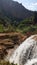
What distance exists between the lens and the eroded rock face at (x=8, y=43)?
66.0ft

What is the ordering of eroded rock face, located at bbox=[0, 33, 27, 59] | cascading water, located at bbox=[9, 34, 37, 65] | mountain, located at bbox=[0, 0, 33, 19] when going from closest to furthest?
cascading water, located at bbox=[9, 34, 37, 65] < eroded rock face, located at bbox=[0, 33, 27, 59] < mountain, located at bbox=[0, 0, 33, 19]

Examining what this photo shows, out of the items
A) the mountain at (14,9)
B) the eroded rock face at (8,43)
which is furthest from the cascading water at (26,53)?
the mountain at (14,9)

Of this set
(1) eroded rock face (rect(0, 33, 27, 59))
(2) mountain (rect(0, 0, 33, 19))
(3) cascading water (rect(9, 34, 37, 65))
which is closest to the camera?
(3) cascading water (rect(9, 34, 37, 65))

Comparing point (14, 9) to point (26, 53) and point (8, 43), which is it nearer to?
point (8, 43)

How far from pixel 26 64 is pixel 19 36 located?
902cm

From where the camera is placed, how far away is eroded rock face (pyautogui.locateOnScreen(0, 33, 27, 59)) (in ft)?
66.0

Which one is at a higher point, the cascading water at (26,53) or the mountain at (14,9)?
the cascading water at (26,53)

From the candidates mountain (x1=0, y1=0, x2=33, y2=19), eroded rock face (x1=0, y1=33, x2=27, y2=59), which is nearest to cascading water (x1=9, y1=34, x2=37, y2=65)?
eroded rock face (x1=0, y1=33, x2=27, y2=59)

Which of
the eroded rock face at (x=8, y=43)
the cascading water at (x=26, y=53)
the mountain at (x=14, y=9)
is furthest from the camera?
the mountain at (x=14, y=9)

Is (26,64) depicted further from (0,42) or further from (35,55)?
(0,42)

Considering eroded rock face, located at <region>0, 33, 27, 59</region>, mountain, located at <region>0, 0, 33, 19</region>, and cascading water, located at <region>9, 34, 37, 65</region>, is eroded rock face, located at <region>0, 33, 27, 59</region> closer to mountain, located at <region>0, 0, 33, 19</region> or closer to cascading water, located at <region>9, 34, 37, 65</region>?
cascading water, located at <region>9, 34, 37, 65</region>

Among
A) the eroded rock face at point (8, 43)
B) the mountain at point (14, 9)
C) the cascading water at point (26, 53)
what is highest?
the cascading water at point (26, 53)

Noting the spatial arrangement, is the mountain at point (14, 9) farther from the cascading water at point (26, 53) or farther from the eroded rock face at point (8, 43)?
the cascading water at point (26, 53)

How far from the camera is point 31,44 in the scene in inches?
672
